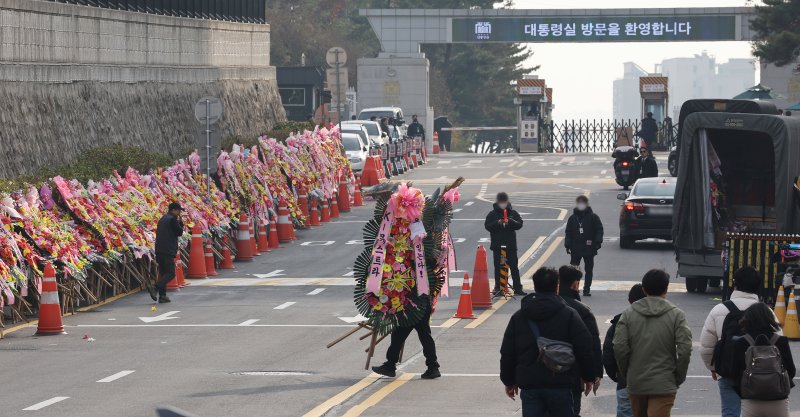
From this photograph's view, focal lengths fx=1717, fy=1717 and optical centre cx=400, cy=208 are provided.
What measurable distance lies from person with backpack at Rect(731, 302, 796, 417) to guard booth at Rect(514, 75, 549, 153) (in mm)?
64778

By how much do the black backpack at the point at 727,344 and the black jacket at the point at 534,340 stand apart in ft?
3.35

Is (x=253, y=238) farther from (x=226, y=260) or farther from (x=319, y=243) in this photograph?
(x=319, y=243)

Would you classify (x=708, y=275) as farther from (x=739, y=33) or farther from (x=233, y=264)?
(x=739, y=33)

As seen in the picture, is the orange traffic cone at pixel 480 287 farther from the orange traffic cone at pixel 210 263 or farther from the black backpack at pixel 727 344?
the black backpack at pixel 727 344

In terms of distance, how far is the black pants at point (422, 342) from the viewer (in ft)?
57.5

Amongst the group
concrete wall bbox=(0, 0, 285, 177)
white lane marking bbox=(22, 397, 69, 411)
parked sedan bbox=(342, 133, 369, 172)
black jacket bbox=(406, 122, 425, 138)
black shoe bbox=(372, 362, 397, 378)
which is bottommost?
white lane marking bbox=(22, 397, 69, 411)

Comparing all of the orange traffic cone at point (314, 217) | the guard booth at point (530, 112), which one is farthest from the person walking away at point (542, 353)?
the guard booth at point (530, 112)

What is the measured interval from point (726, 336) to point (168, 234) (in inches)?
618

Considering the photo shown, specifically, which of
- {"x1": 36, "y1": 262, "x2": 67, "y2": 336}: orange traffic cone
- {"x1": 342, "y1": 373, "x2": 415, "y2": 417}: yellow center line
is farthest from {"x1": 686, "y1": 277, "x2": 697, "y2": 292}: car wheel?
{"x1": 36, "y1": 262, "x2": 67, "y2": 336}: orange traffic cone

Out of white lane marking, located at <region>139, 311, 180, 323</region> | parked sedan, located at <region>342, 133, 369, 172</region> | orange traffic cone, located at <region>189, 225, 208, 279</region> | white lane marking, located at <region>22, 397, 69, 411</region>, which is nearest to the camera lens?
white lane marking, located at <region>22, 397, 69, 411</region>

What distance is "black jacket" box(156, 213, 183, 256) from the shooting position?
86.9 ft

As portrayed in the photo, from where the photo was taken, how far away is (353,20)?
411 feet

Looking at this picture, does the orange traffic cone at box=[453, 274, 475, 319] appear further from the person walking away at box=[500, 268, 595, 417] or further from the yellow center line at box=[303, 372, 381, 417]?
the person walking away at box=[500, 268, 595, 417]

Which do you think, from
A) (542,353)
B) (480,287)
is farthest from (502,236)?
(542,353)
